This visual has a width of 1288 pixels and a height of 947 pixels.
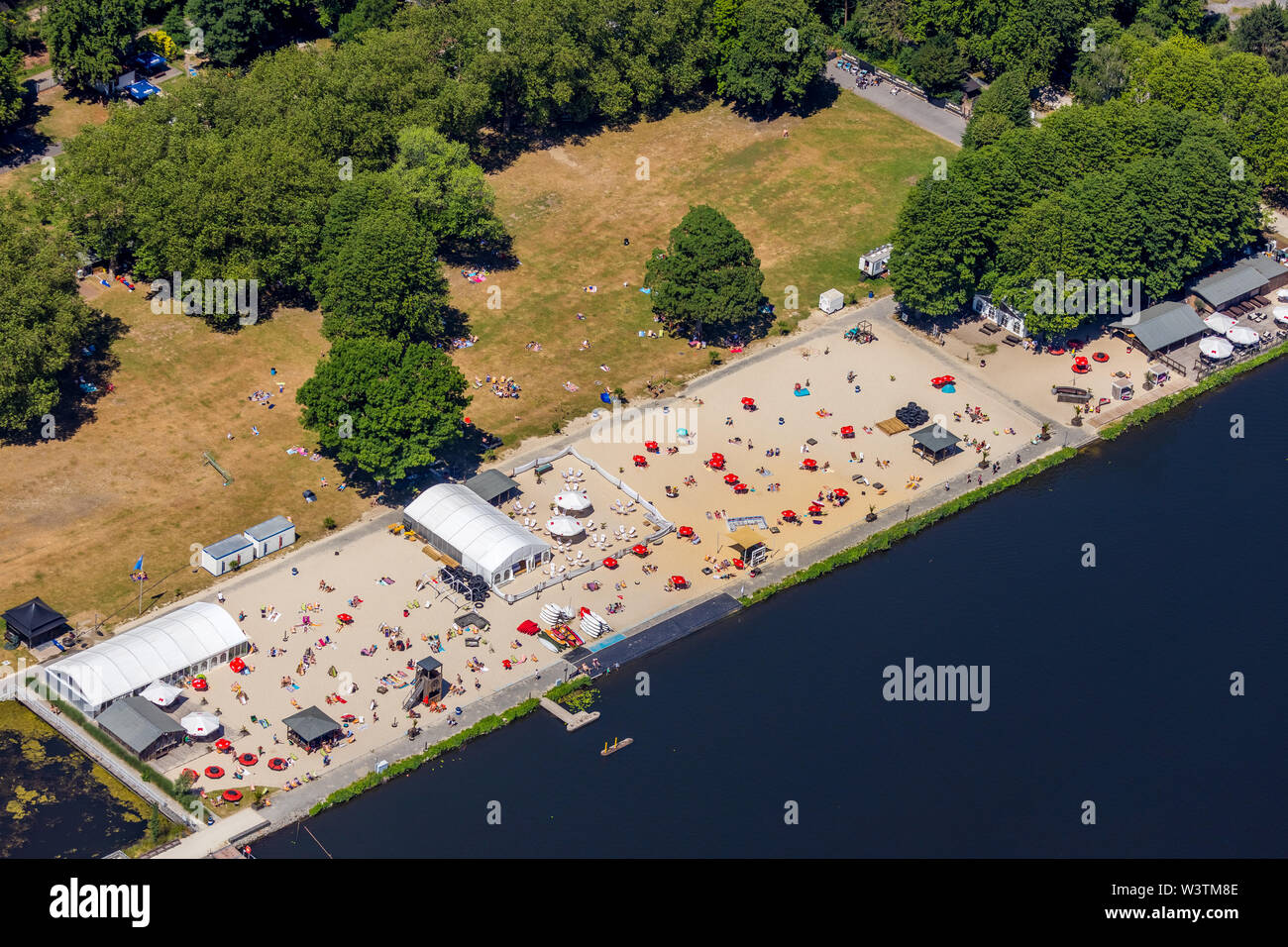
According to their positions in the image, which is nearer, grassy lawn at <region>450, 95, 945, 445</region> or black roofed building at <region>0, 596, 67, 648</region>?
black roofed building at <region>0, 596, 67, 648</region>

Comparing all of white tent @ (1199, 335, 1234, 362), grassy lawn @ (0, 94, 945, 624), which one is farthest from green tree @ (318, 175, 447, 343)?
white tent @ (1199, 335, 1234, 362)

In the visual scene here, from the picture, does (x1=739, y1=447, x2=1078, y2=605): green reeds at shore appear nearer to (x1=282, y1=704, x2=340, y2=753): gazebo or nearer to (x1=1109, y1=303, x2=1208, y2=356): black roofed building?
(x1=1109, y1=303, x2=1208, y2=356): black roofed building

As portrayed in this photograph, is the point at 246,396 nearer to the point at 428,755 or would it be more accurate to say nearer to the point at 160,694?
the point at 160,694

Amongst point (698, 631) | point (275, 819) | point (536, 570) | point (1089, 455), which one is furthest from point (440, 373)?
point (1089, 455)

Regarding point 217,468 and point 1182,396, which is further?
point 1182,396

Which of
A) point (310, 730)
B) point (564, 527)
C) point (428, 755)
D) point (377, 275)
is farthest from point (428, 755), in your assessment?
point (377, 275)

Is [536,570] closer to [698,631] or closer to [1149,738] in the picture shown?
[698,631]
